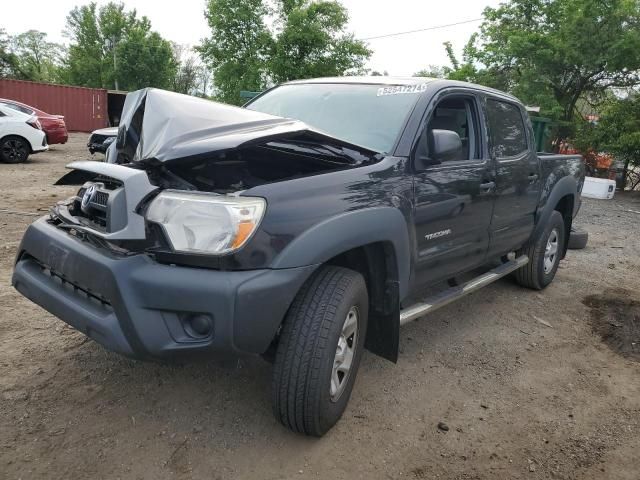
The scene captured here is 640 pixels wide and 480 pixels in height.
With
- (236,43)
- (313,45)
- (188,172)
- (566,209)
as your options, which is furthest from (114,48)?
(188,172)

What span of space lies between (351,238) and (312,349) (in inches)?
21.4

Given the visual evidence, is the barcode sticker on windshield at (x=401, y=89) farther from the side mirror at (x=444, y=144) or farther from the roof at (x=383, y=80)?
the side mirror at (x=444, y=144)

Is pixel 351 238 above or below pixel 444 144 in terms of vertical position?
below

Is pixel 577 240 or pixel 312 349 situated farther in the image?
pixel 577 240

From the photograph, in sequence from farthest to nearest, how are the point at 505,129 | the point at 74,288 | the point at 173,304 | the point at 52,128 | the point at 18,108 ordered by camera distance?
the point at 52,128 → the point at 18,108 → the point at 505,129 → the point at 74,288 → the point at 173,304

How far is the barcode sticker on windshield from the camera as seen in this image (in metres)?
3.23

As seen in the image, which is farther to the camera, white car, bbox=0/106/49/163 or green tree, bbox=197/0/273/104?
green tree, bbox=197/0/273/104

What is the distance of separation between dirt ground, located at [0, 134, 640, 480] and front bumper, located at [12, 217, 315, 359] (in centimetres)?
56

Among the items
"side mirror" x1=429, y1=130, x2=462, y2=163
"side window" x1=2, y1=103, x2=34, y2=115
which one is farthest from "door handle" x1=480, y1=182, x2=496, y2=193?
"side window" x1=2, y1=103, x2=34, y2=115

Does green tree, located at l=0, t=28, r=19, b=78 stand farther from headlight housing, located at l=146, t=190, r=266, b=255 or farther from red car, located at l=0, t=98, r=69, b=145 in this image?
headlight housing, located at l=146, t=190, r=266, b=255

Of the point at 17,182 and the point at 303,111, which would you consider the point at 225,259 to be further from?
the point at 17,182

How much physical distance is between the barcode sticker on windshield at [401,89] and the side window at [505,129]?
884mm

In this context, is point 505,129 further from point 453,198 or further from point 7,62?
point 7,62

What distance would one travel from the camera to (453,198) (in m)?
3.22
